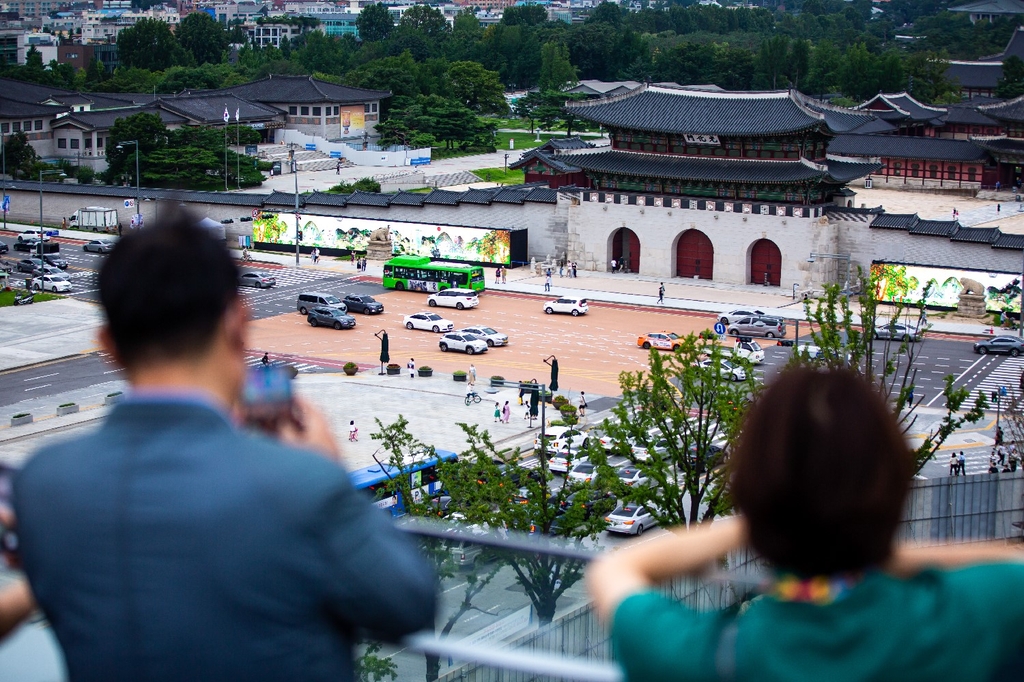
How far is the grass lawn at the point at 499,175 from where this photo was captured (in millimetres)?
97250

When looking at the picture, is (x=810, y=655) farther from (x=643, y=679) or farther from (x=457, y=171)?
(x=457, y=171)

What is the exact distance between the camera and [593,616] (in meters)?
5.54

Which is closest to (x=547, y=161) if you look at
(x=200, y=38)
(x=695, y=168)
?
(x=695, y=168)

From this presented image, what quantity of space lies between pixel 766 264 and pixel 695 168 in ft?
17.9

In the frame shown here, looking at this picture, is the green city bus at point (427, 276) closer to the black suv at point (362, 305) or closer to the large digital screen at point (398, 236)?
the black suv at point (362, 305)

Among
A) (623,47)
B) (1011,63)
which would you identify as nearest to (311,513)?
(1011,63)

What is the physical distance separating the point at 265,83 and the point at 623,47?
53660mm

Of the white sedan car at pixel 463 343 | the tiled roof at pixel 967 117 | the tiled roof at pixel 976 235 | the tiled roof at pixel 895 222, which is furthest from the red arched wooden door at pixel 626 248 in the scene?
the tiled roof at pixel 967 117

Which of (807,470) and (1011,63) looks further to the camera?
(1011,63)

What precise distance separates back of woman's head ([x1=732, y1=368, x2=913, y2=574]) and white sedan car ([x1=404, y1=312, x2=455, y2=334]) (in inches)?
1902

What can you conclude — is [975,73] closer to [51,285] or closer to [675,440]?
[51,285]

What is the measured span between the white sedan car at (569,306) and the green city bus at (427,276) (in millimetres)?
4745

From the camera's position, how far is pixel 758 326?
170 feet

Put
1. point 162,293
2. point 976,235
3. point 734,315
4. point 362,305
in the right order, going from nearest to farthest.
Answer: point 162,293 < point 734,315 < point 362,305 < point 976,235
